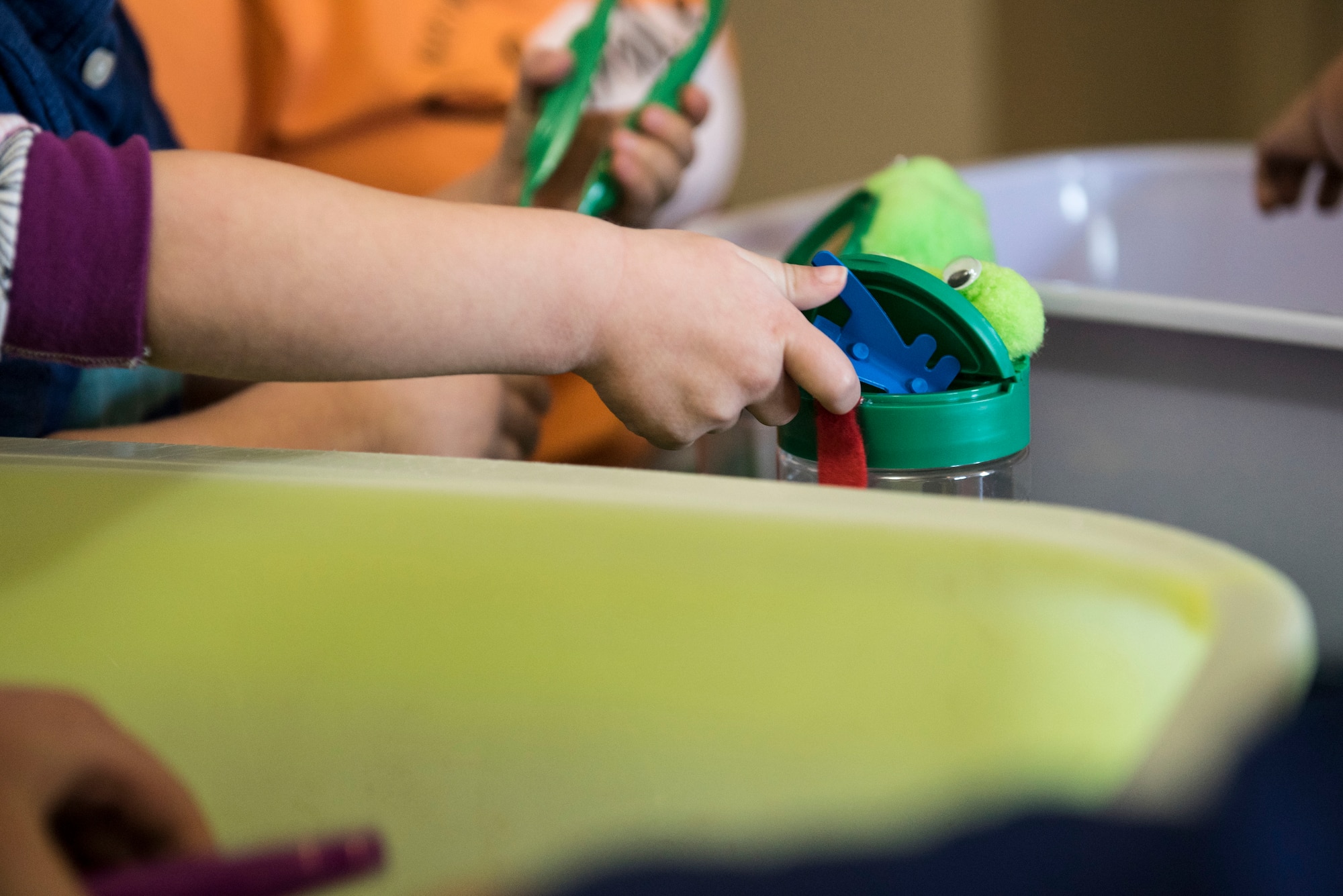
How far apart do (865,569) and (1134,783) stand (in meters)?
0.07

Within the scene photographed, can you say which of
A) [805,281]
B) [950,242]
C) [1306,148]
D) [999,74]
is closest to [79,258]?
[805,281]

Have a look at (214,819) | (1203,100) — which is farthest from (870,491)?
(1203,100)

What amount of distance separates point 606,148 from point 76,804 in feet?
1.18

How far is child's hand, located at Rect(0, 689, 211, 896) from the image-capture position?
20 centimetres

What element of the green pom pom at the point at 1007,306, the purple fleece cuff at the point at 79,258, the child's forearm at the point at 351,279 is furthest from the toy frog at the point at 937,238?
the purple fleece cuff at the point at 79,258

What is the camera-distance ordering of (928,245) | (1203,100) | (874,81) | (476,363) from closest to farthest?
1. (476,363)
2. (928,245)
3. (874,81)
4. (1203,100)

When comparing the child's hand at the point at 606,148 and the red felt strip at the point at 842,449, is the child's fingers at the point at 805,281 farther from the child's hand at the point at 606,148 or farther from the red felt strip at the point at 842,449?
the child's hand at the point at 606,148

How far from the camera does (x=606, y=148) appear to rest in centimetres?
50

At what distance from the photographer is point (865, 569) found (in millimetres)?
221

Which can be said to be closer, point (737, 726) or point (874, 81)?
point (737, 726)

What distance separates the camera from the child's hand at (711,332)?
0.97 feet

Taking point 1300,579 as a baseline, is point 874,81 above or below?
above

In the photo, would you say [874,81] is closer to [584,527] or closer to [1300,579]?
[1300,579]

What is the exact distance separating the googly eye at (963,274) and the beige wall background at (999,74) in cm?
93
